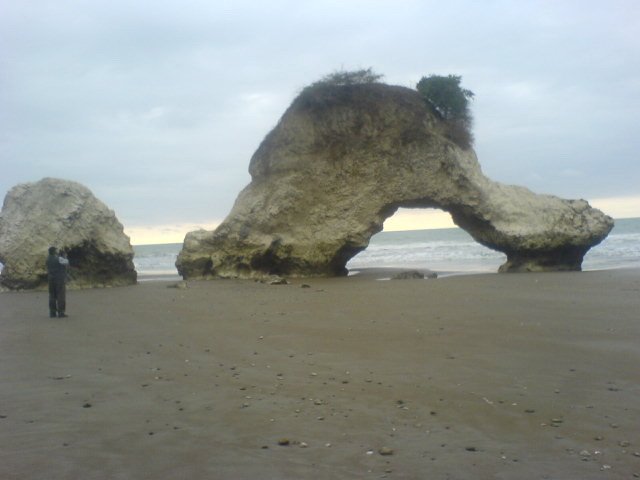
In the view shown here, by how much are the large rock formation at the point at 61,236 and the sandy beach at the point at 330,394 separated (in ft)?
25.7

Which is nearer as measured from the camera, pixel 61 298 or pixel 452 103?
pixel 61 298

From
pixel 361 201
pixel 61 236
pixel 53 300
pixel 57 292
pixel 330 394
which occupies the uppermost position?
pixel 361 201

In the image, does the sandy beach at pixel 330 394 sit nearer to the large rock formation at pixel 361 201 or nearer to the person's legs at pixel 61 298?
the person's legs at pixel 61 298

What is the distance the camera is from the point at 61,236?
19.0 m

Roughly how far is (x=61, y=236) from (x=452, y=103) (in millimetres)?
12105

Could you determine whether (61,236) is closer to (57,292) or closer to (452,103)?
(57,292)

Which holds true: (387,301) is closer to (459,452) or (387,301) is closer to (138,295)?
(138,295)

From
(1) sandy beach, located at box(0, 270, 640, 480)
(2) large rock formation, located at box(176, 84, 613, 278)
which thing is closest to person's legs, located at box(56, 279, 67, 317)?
(1) sandy beach, located at box(0, 270, 640, 480)

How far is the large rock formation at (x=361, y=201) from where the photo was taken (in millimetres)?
20188

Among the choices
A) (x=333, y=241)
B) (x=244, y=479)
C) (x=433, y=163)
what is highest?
(x=433, y=163)

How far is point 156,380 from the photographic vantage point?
6598mm

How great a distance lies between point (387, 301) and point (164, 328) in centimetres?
406

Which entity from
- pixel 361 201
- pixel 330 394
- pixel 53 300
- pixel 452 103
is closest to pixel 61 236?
pixel 53 300

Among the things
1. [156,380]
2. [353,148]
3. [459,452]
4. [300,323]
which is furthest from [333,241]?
[459,452]
